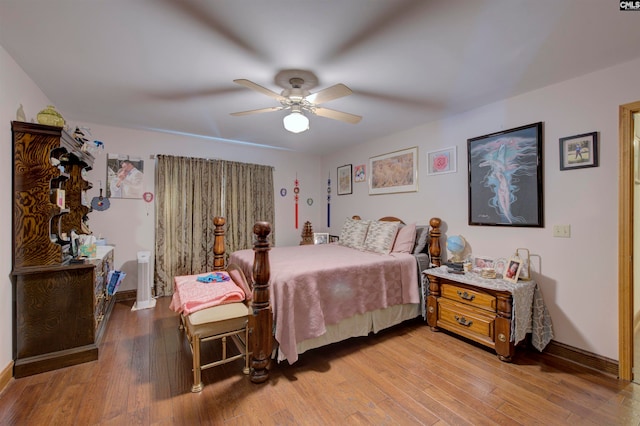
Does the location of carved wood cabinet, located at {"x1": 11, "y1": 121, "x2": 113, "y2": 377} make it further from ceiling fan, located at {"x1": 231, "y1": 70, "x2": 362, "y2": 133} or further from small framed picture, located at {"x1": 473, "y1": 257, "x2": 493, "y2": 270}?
small framed picture, located at {"x1": 473, "y1": 257, "x2": 493, "y2": 270}

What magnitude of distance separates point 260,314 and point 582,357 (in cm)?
269

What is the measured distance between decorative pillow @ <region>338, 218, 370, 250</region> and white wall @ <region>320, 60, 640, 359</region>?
1.28 metres

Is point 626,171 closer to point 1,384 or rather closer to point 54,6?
point 54,6

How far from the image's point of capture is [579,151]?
2.32 metres

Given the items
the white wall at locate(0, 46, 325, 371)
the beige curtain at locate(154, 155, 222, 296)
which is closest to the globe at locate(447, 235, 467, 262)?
the white wall at locate(0, 46, 325, 371)

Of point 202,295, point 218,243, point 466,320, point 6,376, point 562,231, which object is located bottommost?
point 6,376

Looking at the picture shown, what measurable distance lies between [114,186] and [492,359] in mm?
4904

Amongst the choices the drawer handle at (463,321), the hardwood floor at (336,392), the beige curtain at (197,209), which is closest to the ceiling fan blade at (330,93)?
the hardwood floor at (336,392)

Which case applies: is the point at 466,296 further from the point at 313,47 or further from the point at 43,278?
the point at 43,278

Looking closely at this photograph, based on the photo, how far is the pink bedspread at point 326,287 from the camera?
2188 millimetres

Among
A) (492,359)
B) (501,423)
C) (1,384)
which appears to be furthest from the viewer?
(492,359)

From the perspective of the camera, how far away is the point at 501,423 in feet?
5.39

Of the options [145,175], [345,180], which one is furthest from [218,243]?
[345,180]

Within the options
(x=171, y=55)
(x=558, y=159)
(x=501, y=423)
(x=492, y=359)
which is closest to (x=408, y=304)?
(x=492, y=359)
